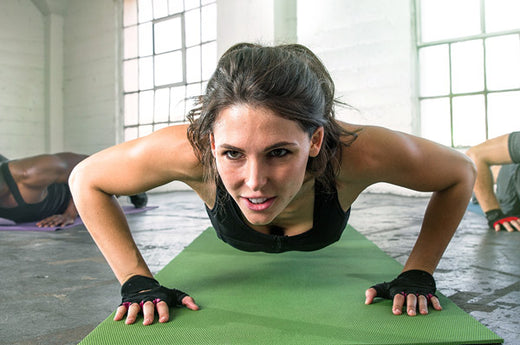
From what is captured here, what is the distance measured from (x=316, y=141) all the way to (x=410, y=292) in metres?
0.61

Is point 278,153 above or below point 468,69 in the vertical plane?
below

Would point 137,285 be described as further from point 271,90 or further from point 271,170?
point 271,90

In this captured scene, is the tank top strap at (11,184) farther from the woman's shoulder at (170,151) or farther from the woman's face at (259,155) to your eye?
the woman's face at (259,155)

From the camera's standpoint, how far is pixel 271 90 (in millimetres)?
1178

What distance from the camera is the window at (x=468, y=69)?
18.4ft

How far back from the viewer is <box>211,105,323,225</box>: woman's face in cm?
117

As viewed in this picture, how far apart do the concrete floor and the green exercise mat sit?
138 millimetres

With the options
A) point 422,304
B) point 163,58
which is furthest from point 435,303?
point 163,58

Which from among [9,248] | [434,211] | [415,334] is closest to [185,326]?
[415,334]

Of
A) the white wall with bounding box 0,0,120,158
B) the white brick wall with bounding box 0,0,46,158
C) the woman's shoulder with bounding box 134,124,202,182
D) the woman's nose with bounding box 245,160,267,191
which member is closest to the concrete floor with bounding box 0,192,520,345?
the woman's shoulder with bounding box 134,124,202,182

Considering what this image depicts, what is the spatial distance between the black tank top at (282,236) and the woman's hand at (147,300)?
280 mm

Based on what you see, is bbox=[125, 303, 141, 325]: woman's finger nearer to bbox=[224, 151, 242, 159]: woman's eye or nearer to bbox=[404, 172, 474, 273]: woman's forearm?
bbox=[224, 151, 242, 159]: woman's eye

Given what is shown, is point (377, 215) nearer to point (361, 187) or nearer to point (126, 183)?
point (361, 187)

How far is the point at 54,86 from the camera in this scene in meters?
9.40
